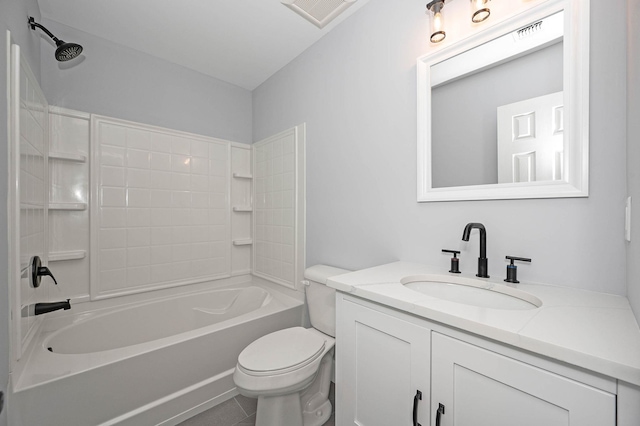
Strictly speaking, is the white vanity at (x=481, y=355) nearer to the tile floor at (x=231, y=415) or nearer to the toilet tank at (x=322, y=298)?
the toilet tank at (x=322, y=298)

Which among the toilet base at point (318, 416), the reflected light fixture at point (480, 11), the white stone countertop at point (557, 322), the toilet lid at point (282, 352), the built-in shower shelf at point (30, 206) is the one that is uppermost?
the reflected light fixture at point (480, 11)

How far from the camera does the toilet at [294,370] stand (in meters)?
1.25

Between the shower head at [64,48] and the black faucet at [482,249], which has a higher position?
the shower head at [64,48]

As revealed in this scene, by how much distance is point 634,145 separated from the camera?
28.1 inches

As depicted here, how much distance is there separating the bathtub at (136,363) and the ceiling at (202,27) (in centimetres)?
206

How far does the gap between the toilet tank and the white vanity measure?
552mm

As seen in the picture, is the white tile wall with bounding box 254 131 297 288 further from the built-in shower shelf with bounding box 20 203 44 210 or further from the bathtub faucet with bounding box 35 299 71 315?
the built-in shower shelf with bounding box 20 203 44 210

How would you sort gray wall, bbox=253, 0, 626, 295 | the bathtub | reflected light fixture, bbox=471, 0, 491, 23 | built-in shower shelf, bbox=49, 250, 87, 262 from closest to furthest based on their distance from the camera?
1. gray wall, bbox=253, 0, 626, 295
2. reflected light fixture, bbox=471, 0, 491, 23
3. the bathtub
4. built-in shower shelf, bbox=49, 250, 87, 262

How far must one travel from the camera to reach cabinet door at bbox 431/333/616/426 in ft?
1.83

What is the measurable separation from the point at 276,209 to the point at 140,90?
150 cm

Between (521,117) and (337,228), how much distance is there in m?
1.19

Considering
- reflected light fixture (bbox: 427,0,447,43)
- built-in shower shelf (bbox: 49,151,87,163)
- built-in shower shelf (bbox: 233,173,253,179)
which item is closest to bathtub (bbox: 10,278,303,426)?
built-in shower shelf (bbox: 49,151,87,163)

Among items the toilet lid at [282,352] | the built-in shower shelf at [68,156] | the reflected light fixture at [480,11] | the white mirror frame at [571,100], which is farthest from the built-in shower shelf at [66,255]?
the reflected light fixture at [480,11]

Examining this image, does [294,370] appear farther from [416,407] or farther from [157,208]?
[157,208]
